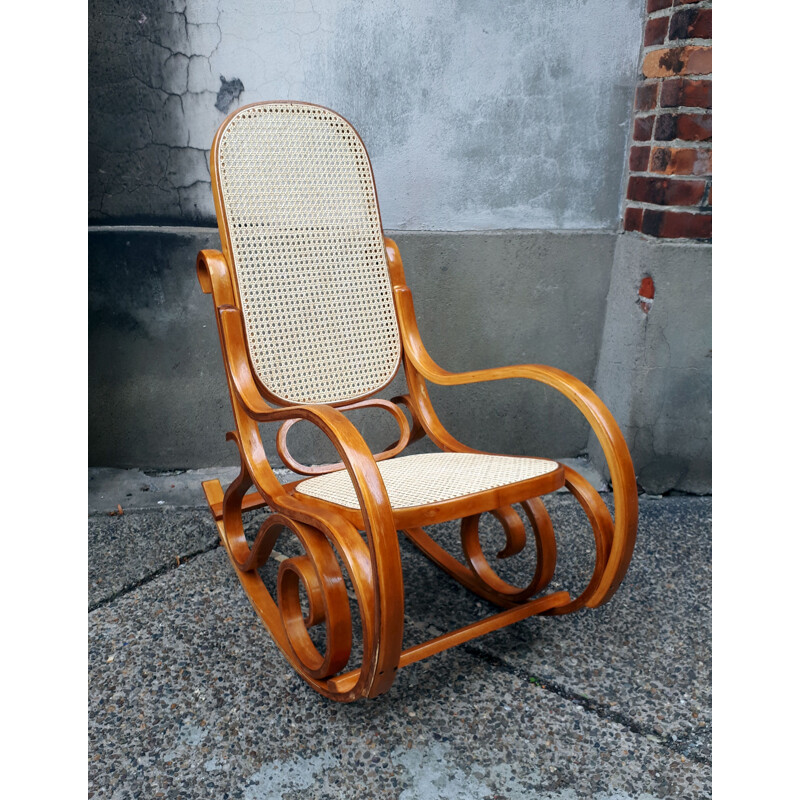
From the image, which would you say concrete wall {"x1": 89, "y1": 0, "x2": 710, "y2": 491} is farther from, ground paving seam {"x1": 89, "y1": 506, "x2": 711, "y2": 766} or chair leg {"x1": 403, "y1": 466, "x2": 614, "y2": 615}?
ground paving seam {"x1": 89, "y1": 506, "x2": 711, "y2": 766}

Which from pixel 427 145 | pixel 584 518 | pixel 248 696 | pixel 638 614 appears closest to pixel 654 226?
pixel 427 145

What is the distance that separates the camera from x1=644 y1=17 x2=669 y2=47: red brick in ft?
7.38

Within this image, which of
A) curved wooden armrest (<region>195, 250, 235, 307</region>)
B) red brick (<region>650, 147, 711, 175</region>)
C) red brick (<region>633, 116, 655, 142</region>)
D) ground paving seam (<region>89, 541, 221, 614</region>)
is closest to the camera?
curved wooden armrest (<region>195, 250, 235, 307</region>)

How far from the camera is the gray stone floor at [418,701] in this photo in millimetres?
1350

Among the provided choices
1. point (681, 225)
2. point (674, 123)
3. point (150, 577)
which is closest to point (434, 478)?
point (150, 577)

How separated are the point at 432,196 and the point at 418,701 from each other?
1.74 metres

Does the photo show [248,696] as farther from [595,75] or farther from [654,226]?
[595,75]

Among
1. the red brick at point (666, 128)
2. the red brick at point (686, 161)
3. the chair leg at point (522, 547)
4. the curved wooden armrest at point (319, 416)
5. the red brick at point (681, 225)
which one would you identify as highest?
the red brick at point (666, 128)

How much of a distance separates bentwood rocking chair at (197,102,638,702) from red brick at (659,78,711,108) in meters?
1.11

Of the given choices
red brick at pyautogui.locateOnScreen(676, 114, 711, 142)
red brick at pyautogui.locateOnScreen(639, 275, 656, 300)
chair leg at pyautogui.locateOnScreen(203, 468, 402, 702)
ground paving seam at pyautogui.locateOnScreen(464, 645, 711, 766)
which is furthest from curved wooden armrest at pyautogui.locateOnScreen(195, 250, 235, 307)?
red brick at pyautogui.locateOnScreen(676, 114, 711, 142)

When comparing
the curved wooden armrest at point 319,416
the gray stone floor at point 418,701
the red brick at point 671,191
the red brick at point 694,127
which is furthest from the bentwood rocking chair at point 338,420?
the red brick at point 694,127

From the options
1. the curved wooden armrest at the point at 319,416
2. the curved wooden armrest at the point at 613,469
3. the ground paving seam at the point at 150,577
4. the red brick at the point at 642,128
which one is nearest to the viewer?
the curved wooden armrest at the point at 319,416

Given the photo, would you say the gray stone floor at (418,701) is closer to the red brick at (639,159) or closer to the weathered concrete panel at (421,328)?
the weathered concrete panel at (421,328)

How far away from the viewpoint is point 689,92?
218cm
